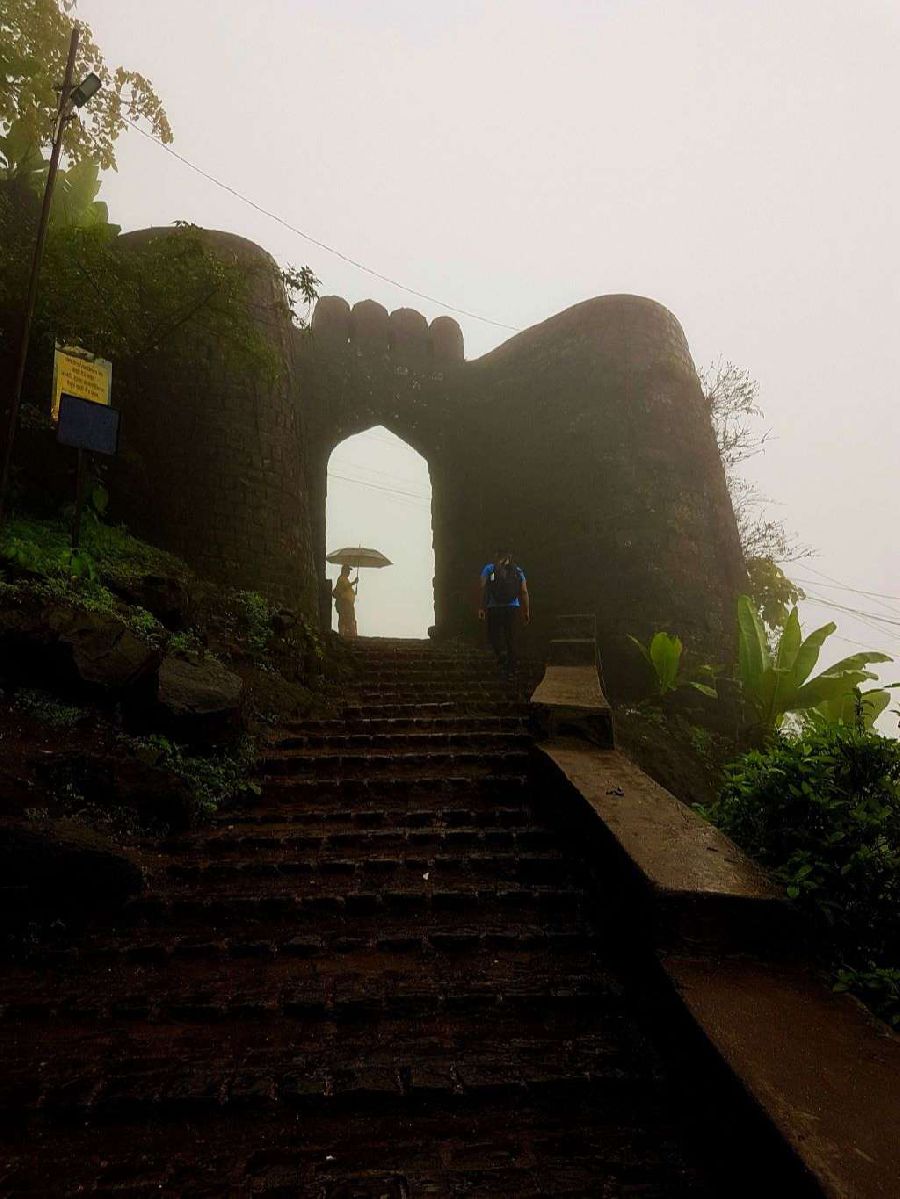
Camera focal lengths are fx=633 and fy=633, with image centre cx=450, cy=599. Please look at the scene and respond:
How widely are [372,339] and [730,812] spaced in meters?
12.9

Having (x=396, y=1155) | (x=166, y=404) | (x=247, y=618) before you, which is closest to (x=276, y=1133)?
(x=396, y=1155)

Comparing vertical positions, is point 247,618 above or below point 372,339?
below

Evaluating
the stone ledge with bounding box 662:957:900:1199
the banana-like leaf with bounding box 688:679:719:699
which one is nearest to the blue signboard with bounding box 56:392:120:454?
the stone ledge with bounding box 662:957:900:1199

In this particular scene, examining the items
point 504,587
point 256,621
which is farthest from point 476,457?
point 256,621

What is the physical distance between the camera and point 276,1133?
190cm

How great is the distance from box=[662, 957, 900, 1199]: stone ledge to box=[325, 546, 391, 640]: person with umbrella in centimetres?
1320

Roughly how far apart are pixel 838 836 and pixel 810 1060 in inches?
34.6

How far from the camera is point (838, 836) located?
7.71 feet

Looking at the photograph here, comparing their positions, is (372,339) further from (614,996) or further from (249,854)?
(614,996)

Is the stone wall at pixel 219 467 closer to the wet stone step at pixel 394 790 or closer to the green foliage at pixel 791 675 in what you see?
the wet stone step at pixel 394 790

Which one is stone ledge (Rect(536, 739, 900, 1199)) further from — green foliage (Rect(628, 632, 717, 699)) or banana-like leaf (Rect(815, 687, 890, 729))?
green foliage (Rect(628, 632, 717, 699))

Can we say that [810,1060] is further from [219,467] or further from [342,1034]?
[219,467]

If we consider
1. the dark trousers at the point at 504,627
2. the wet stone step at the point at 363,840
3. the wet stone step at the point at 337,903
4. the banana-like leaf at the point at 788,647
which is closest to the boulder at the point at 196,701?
the wet stone step at the point at 363,840

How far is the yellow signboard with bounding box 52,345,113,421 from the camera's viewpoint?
6.57 metres
